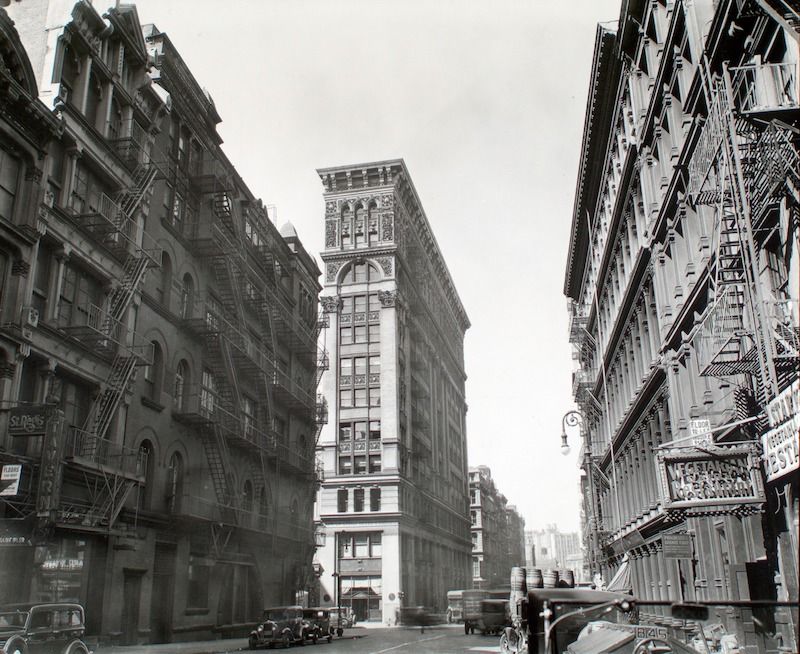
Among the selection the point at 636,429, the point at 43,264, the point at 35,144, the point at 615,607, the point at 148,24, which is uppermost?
the point at 148,24

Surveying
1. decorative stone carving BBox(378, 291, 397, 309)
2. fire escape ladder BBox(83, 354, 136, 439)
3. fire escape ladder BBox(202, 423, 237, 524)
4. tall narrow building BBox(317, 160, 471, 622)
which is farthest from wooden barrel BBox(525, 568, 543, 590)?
decorative stone carving BBox(378, 291, 397, 309)

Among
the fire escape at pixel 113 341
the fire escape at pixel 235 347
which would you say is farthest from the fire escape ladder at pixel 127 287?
the fire escape at pixel 235 347

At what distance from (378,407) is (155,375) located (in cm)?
Result: 4400

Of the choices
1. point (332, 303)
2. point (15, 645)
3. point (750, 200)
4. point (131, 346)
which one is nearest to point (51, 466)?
point (15, 645)

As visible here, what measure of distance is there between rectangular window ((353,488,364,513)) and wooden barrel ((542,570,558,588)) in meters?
56.9

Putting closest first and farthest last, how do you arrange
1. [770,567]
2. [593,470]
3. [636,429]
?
[770,567] → [636,429] → [593,470]

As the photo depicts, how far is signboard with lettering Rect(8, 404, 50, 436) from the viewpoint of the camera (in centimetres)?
2081

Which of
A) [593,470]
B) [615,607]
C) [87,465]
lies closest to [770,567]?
[615,607]

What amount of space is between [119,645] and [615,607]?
20061mm

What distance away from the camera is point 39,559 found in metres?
21.2

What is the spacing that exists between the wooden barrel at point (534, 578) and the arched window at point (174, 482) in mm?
18476

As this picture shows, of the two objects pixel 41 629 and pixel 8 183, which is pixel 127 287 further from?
pixel 41 629

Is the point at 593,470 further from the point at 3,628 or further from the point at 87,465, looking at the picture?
the point at 3,628

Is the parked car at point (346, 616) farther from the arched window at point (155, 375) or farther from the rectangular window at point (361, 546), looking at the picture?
the arched window at point (155, 375)
